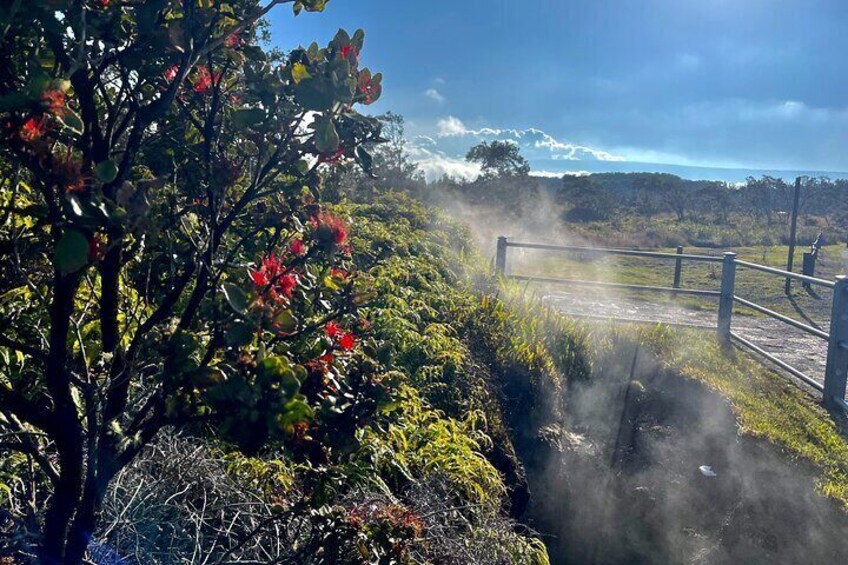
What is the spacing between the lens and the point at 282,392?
1.25 meters

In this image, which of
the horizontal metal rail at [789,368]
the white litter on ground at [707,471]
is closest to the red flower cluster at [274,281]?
the white litter on ground at [707,471]

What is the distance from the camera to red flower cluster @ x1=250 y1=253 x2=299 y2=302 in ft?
4.68

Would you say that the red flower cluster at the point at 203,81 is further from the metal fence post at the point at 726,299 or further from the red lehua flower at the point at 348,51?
the metal fence post at the point at 726,299

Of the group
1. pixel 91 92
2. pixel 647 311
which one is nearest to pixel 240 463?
pixel 91 92

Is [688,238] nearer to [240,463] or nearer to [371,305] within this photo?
[371,305]

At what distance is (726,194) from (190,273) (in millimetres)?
45906

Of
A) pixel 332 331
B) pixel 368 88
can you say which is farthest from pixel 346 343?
pixel 368 88

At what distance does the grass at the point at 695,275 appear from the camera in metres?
11.8

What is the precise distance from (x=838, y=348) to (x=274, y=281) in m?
5.85

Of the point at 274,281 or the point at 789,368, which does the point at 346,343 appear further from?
the point at 789,368

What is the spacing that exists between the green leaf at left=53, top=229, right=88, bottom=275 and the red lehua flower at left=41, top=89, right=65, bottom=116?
8.8 inches

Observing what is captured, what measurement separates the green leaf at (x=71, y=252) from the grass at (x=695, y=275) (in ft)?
35.6

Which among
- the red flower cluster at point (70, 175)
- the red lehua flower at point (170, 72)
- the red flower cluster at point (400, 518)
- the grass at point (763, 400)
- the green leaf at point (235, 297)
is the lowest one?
the grass at point (763, 400)

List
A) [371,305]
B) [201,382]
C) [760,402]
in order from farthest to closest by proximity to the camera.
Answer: [760,402]
[371,305]
[201,382]
